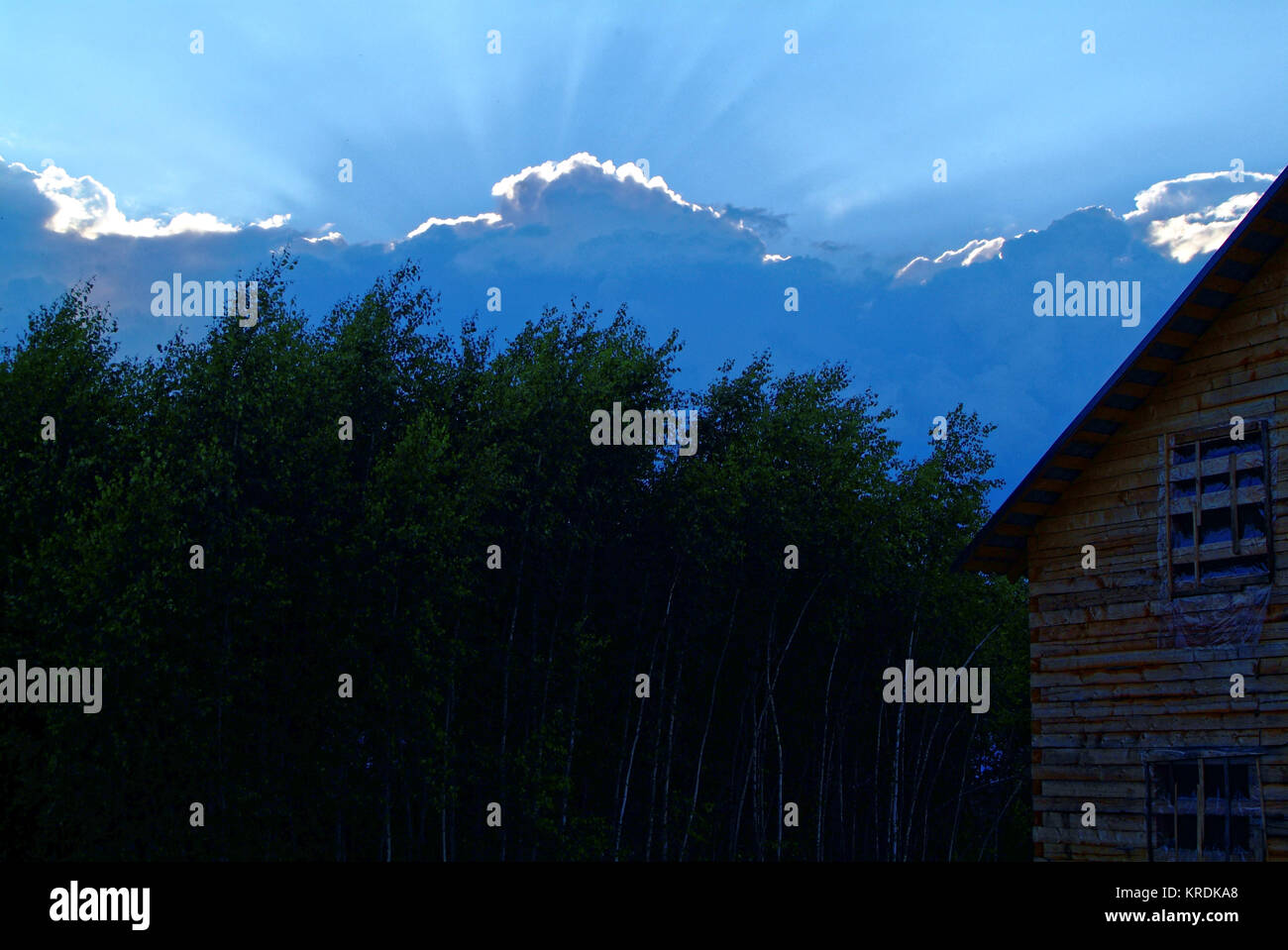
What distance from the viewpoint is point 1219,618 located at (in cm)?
1336

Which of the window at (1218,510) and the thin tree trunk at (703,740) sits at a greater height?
the window at (1218,510)

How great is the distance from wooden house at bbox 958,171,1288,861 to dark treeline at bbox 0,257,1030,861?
10.8 m

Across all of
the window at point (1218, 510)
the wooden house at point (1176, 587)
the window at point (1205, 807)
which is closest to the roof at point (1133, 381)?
the wooden house at point (1176, 587)

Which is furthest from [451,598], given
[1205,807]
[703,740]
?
[1205,807]

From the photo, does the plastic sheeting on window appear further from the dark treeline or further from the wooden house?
the dark treeline

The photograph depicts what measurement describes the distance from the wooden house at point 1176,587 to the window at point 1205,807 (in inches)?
0.7

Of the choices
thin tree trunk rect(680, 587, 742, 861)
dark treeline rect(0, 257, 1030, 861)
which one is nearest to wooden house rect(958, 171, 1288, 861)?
dark treeline rect(0, 257, 1030, 861)

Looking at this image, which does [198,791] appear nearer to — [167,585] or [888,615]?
[167,585]

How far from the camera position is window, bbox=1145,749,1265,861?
42.0ft

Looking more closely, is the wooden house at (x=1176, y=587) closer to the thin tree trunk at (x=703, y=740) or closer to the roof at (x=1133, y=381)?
the roof at (x=1133, y=381)

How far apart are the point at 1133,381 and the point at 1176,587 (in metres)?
2.55

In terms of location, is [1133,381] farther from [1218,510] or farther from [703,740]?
[703,740]

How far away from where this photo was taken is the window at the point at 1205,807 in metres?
12.8
